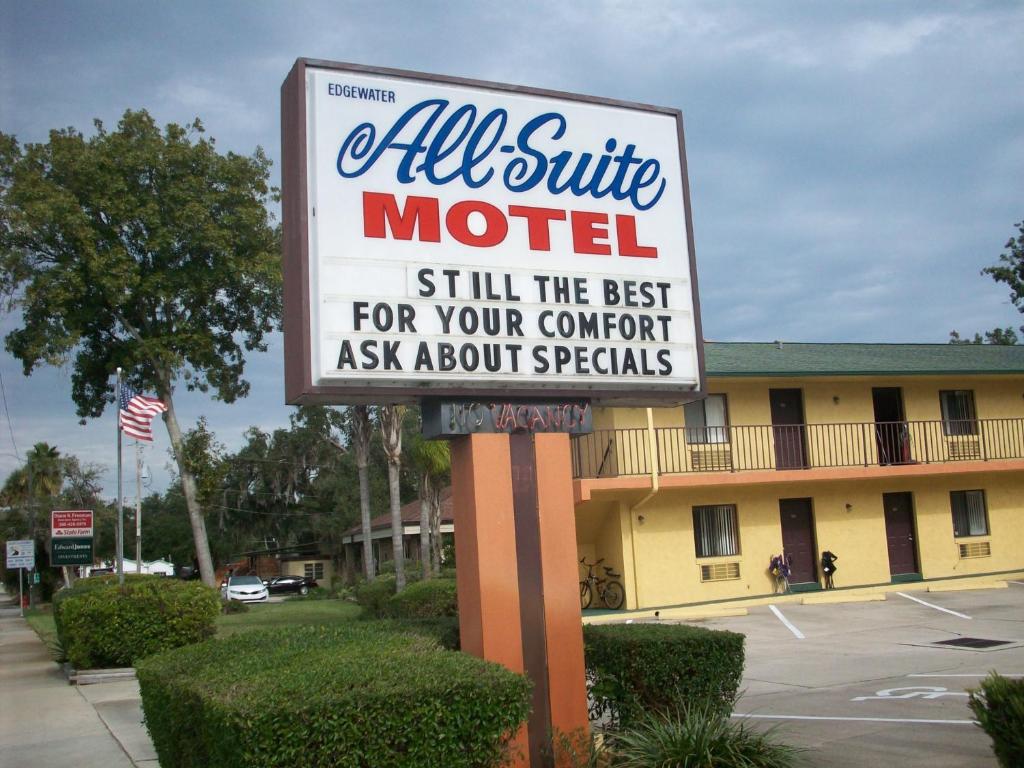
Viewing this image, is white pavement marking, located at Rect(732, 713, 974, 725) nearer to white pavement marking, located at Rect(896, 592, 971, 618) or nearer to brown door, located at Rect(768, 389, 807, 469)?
white pavement marking, located at Rect(896, 592, 971, 618)

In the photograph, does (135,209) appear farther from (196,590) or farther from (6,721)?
(6,721)

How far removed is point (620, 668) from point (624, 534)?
16299 millimetres

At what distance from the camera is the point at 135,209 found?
32438 mm

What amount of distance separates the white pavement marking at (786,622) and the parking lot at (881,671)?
41mm

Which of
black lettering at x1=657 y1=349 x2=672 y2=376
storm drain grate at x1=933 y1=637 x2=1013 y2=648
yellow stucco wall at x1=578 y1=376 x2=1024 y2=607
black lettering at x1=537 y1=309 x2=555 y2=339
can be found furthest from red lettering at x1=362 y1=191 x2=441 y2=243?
yellow stucco wall at x1=578 y1=376 x2=1024 y2=607

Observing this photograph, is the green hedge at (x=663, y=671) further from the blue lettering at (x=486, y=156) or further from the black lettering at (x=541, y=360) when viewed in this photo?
the blue lettering at (x=486, y=156)

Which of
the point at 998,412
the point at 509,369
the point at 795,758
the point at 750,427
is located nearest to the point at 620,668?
the point at 795,758

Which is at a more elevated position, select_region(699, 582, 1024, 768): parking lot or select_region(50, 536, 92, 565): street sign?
select_region(50, 536, 92, 565): street sign

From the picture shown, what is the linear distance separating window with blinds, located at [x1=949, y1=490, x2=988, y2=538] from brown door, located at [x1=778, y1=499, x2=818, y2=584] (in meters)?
4.93

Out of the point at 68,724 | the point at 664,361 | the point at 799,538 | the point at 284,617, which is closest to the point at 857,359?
the point at 799,538

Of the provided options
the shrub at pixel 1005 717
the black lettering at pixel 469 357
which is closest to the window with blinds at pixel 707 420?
the black lettering at pixel 469 357

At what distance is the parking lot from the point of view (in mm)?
8922

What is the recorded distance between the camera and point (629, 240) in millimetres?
8953

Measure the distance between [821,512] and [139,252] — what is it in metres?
23.8
